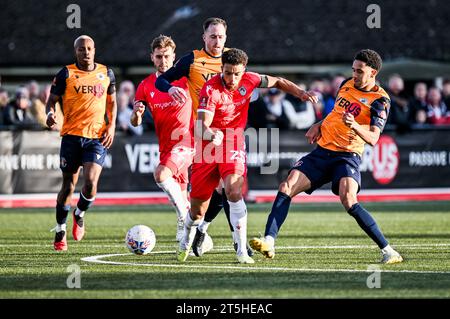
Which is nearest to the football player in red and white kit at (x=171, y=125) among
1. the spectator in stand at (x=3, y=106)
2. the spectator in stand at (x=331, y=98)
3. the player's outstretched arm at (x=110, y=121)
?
the player's outstretched arm at (x=110, y=121)

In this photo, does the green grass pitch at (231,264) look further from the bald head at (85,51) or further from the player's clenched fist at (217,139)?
the bald head at (85,51)

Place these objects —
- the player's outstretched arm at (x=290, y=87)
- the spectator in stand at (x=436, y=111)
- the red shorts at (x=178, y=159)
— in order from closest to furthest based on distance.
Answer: the player's outstretched arm at (x=290, y=87) → the red shorts at (x=178, y=159) → the spectator in stand at (x=436, y=111)

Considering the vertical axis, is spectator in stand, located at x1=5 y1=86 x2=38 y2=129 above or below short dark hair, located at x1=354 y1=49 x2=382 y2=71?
below

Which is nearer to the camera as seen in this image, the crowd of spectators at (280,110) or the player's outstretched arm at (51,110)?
the player's outstretched arm at (51,110)

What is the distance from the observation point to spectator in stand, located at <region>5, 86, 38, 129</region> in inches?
877

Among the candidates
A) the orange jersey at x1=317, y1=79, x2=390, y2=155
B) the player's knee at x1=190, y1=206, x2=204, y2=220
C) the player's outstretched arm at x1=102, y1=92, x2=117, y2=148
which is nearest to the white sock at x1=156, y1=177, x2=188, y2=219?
the player's outstretched arm at x1=102, y1=92, x2=117, y2=148

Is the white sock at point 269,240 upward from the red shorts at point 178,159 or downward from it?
downward

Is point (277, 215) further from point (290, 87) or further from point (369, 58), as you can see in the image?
point (369, 58)

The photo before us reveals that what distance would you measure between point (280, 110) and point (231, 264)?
11.9 meters

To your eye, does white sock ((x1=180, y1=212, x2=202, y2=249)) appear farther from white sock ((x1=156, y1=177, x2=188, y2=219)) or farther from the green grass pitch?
white sock ((x1=156, y1=177, x2=188, y2=219))

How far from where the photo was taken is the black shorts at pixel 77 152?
14008mm

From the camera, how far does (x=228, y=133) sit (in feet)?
39.4

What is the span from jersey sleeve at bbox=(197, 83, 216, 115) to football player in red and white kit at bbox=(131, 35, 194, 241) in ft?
6.00

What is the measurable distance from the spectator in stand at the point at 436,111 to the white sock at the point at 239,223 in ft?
42.6
